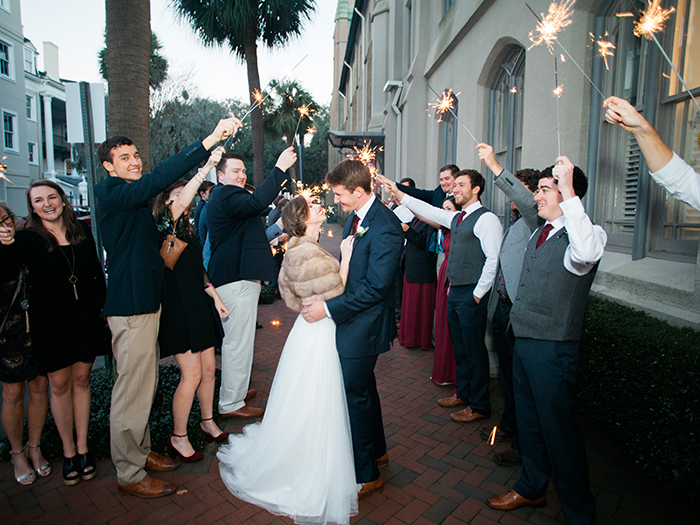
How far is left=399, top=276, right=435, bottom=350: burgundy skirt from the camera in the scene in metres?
6.08

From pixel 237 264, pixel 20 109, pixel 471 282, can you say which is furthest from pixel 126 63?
pixel 20 109

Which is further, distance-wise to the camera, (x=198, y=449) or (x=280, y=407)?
(x=198, y=449)

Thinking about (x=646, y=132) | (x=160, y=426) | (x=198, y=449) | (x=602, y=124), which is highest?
(x=602, y=124)

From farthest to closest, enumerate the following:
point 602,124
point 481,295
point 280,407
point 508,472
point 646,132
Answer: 1. point 602,124
2. point 481,295
3. point 508,472
4. point 280,407
5. point 646,132

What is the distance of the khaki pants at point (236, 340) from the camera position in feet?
13.3

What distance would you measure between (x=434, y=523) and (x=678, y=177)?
2.43 meters

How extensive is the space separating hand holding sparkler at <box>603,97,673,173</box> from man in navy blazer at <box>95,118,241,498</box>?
221 centimetres

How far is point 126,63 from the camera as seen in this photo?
4.68 m

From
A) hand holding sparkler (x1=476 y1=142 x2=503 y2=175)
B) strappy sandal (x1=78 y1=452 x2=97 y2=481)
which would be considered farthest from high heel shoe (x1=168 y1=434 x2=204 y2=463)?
hand holding sparkler (x1=476 y1=142 x2=503 y2=175)

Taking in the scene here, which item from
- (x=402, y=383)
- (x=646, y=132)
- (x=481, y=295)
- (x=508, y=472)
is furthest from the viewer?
(x=402, y=383)

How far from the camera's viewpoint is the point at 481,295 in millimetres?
3842

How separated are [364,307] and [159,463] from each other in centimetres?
214

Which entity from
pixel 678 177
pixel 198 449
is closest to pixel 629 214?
pixel 678 177

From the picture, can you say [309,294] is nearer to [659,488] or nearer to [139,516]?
[139,516]
